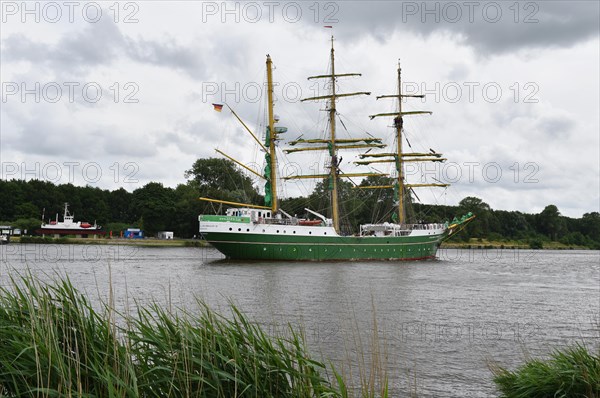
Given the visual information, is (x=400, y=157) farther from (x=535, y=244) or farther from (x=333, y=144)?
(x=535, y=244)

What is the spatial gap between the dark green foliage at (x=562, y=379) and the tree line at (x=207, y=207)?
5763cm

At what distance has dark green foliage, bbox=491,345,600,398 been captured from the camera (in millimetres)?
7926

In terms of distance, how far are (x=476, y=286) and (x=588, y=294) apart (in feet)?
20.0

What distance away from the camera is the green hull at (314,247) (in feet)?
177

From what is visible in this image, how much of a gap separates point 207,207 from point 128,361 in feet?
279

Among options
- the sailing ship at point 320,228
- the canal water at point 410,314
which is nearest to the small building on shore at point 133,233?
the sailing ship at point 320,228

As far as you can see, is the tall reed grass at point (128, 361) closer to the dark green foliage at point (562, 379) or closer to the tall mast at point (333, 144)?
the dark green foliage at point (562, 379)

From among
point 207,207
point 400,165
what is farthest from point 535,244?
point 207,207

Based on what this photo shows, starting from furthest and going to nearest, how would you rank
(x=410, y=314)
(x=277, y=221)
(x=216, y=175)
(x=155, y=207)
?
(x=216, y=175) → (x=155, y=207) → (x=277, y=221) → (x=410, y=314)

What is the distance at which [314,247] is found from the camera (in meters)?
57.7

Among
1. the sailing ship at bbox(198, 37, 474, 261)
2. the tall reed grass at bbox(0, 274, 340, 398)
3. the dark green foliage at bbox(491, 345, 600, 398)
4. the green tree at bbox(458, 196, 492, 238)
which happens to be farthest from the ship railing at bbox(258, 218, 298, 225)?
the green tree at bbox(458, 196, 492, 238)

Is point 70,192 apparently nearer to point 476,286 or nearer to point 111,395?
point 476,286

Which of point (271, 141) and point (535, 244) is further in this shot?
point (535, 244)

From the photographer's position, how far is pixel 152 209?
99.5 metres
